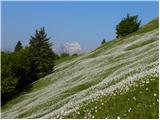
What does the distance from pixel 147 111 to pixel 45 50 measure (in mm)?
84585

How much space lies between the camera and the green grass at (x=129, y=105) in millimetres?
17328

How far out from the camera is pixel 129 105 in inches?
747

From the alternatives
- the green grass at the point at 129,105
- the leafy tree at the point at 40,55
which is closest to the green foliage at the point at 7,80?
the leafy tree at the point at 40,55

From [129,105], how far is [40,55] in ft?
262

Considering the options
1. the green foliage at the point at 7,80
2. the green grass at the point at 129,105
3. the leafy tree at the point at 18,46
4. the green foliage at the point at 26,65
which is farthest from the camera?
the leafy tree at the point at 18,46

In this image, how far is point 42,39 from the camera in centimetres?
10431

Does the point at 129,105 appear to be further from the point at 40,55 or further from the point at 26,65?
the point at 40,55

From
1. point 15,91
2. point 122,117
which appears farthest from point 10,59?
point 122,117

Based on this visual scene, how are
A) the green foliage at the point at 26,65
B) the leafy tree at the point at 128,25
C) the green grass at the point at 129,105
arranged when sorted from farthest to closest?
the leafy tree at the point at 128,25 → the green foliage at the point at 26,65 → the green grass at the point at 129,105

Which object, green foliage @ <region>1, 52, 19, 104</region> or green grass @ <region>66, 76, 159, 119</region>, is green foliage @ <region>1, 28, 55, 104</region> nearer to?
green foliage @ <region>1, 52, 19, 104</region>

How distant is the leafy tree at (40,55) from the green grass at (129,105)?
70467mm

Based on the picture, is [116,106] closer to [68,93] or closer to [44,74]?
[68,93]

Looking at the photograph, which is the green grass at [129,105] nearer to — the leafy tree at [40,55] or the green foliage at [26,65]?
the green foliage at [26,65]

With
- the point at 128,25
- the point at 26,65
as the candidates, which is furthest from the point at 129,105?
the point at 128,25
